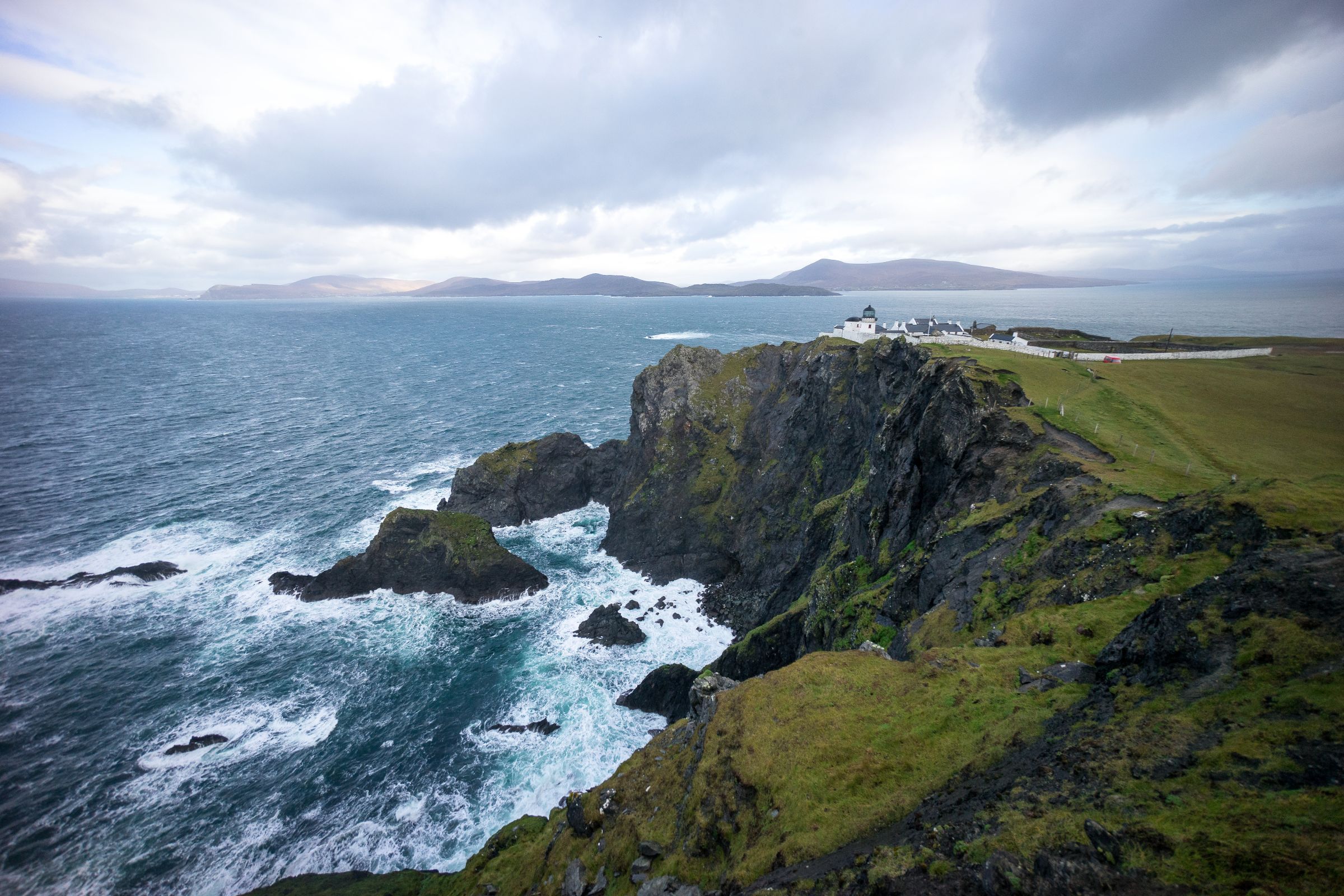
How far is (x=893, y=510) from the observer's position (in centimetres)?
3691

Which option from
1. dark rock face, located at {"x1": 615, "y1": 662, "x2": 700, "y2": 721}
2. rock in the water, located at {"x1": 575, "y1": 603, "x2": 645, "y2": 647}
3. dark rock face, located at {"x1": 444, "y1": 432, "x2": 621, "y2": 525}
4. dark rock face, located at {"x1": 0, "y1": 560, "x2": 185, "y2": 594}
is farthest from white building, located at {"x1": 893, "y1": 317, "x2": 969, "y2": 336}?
dark rock face, located at {"x1": 0, "y1": 560, "x2": 185, "y2": 594}

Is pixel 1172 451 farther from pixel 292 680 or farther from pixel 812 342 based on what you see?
pixel 292 680

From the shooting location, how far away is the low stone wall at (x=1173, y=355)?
49.9 metres

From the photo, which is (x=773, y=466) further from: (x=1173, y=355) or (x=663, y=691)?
(x=1173, y=355)

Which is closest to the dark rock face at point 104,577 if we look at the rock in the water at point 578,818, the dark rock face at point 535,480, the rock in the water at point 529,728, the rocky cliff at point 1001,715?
the dark rock face at point 535,480

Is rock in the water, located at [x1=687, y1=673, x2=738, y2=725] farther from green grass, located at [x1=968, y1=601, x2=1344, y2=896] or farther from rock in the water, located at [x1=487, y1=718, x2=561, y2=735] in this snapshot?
rock in the water, located at [x1=487, y1=718, x2=561, y2=735]

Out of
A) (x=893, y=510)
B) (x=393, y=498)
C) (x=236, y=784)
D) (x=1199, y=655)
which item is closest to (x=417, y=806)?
(x=236, y=784)

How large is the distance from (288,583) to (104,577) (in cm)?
1695

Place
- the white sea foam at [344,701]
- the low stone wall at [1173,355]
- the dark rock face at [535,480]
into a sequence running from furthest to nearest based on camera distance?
the dark rock face at [535,480]
the low stone wall at [1173,355]
the white sea foam at [344,701]

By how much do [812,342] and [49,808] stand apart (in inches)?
3006

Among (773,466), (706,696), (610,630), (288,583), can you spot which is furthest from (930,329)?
(288,583)

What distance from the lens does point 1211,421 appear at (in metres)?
33.0

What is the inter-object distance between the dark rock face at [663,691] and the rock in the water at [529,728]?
5.15 m

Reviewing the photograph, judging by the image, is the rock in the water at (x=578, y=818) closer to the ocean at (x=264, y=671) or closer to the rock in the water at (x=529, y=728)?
the ocean at (x=264, y=671)
